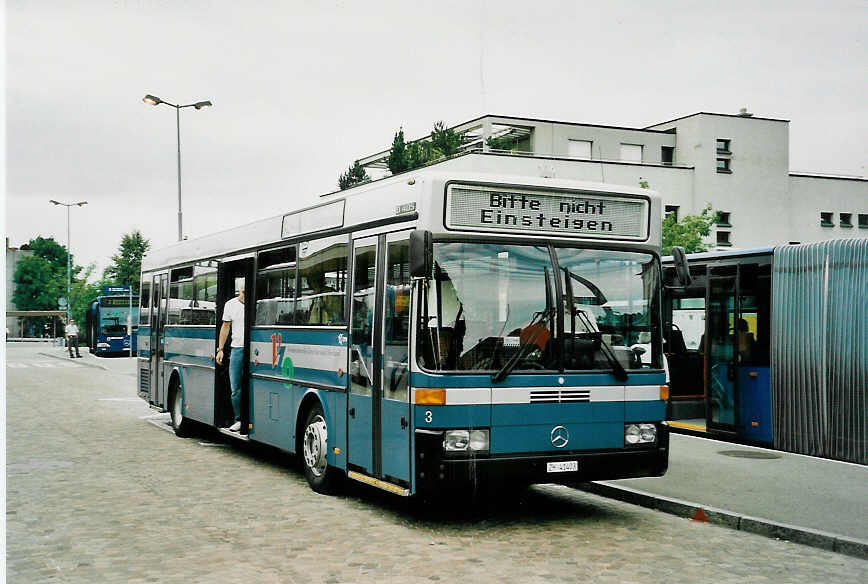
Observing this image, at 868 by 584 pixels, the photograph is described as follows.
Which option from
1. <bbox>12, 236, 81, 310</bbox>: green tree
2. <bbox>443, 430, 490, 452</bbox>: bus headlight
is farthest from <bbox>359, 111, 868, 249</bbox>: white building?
<bbox>12, 236, 81, 310</bbox>: green tree

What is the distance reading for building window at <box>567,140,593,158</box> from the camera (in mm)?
52812

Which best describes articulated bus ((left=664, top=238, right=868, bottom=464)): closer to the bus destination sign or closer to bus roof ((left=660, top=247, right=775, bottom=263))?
bus roof ((left=660, top=247, right=775, bottom=263))

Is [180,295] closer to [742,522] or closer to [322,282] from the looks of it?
[322,282]

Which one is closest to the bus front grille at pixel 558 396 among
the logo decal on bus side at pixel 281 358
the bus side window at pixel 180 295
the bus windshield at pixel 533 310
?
the bus windshield at pixel 533 310

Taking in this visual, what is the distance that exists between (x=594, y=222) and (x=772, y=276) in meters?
5.88

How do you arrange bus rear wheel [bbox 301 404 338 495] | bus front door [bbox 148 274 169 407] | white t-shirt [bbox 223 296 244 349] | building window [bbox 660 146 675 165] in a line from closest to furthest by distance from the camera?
bus rear wheel [bbox 301 404 338 495] → white t-shirt [bbox 223 296 244 349] → bus front door [bbox 148 274 169 407] → building window [bbox 660 146 675 165]

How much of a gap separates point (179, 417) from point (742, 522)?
387 inches

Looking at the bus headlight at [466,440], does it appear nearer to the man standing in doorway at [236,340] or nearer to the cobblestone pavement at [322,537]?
the cobblestone pavement at [322,537]

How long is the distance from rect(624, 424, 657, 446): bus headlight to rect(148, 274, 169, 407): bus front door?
9871 mm

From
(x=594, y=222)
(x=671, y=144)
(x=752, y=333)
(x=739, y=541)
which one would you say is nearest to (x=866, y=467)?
(x=752, y=333)

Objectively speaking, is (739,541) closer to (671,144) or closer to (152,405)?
(152,405)

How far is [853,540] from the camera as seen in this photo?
7828 millimetres

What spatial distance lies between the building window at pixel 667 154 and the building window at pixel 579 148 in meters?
4.25

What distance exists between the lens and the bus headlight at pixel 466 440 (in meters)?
8.08
